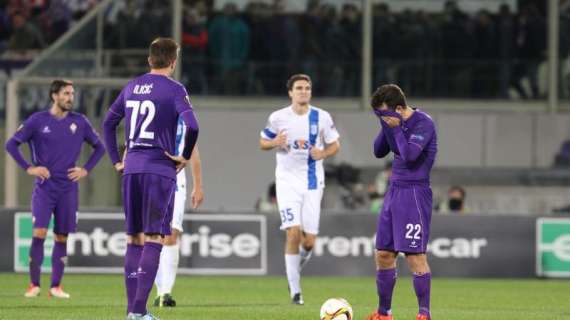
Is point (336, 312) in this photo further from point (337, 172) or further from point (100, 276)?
point (337, 172)

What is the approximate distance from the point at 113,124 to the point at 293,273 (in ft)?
13.0

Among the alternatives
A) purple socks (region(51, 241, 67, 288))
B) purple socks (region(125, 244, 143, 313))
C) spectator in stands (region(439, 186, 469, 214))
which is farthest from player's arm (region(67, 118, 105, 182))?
spectator in stands (region(439, 186, 469, 214))

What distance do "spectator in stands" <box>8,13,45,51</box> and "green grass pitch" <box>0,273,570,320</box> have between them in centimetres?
750

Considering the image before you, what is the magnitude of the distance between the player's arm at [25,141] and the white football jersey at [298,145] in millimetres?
2370

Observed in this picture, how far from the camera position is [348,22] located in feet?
86.3

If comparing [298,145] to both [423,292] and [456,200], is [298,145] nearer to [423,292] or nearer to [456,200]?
[423,292]

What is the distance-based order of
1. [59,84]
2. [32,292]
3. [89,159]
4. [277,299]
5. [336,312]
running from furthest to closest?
1. [89,159]
2. [277,299]
3. [59,84]
4. [32,292]
5. [336,312]

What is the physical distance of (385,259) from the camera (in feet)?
38.4

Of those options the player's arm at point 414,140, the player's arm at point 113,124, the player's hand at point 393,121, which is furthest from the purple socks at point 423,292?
the player's arm at point 113,124

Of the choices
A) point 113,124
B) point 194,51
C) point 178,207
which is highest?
point 194,51

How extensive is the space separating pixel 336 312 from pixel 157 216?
1524 millimetres

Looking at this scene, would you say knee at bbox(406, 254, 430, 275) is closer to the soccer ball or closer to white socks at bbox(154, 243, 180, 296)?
the soccer ball

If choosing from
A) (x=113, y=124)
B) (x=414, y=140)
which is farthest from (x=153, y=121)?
(x=414, y=140)

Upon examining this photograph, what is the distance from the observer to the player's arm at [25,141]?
15.4 meters
